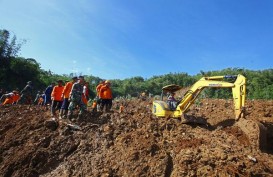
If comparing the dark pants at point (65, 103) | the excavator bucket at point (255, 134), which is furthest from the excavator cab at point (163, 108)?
the dark pants at point (65, 103)

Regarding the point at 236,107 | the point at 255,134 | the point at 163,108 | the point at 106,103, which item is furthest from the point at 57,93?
the point at 255,134

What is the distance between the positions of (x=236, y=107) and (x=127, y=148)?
3.46 m

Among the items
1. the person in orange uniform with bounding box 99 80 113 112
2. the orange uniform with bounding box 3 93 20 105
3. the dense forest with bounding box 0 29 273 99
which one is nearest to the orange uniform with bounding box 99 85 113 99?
the person in orange uniform with bounding box 99 80 113 112

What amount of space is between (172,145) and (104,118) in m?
2.95

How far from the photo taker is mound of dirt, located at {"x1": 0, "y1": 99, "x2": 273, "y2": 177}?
325 inches

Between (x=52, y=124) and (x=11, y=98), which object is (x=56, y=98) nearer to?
(x=52, y=124)

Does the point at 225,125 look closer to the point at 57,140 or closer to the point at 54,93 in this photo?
the point at 57,140

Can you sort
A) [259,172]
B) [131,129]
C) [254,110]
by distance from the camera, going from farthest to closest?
1. [254,110]
2. [131,129]
3. [259,172]

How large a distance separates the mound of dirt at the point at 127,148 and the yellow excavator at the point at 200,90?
73 cm

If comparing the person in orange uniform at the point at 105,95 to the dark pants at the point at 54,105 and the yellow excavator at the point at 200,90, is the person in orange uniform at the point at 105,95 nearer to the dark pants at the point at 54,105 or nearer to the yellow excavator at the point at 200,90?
the dark pants at the point at 54,105

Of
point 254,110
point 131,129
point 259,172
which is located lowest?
point 259,172

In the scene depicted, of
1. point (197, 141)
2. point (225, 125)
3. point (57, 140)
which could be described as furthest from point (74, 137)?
point (225, 125)

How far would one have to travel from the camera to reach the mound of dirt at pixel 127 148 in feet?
27.1

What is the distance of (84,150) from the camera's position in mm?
9727
